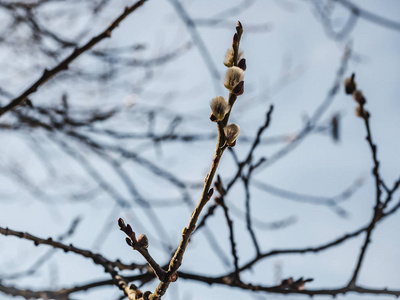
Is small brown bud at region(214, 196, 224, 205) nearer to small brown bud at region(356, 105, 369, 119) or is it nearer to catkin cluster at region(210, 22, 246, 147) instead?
small brown bud at region(356, 105, 369, 119)

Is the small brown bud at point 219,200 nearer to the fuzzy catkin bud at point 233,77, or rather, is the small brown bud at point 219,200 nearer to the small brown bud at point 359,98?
the small brown bud at point 359,98

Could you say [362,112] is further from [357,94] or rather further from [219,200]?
[219,200]

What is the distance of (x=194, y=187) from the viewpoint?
9.14 feet

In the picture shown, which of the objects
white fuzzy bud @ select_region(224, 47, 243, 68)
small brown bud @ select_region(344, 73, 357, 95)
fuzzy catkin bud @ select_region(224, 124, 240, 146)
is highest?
small brown bud @ select_region(344, 73, 357, 95)

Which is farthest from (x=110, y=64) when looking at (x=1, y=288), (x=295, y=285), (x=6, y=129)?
(x=295, y=285)

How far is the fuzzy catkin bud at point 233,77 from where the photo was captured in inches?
26.5

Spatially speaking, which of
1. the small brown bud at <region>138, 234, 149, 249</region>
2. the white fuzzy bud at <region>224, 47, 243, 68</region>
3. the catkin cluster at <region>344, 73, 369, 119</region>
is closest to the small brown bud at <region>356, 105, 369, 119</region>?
the catkin cluster at <region>344, 73, 369, 119</region>

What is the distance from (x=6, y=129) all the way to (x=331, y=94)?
2.21 metres

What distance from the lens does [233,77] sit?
2.21ft

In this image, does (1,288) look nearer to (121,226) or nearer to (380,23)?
(121,226)

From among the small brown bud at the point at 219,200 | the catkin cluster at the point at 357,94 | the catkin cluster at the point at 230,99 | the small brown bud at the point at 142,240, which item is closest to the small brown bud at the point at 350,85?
the catkin cluster at the point at 357,94

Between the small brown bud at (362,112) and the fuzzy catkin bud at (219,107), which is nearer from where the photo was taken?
the fuzzy catkin bud at (219,107)

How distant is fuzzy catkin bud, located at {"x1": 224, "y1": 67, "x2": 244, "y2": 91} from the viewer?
2.20 feet

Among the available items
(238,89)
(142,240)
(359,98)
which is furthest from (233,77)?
(359,98)
